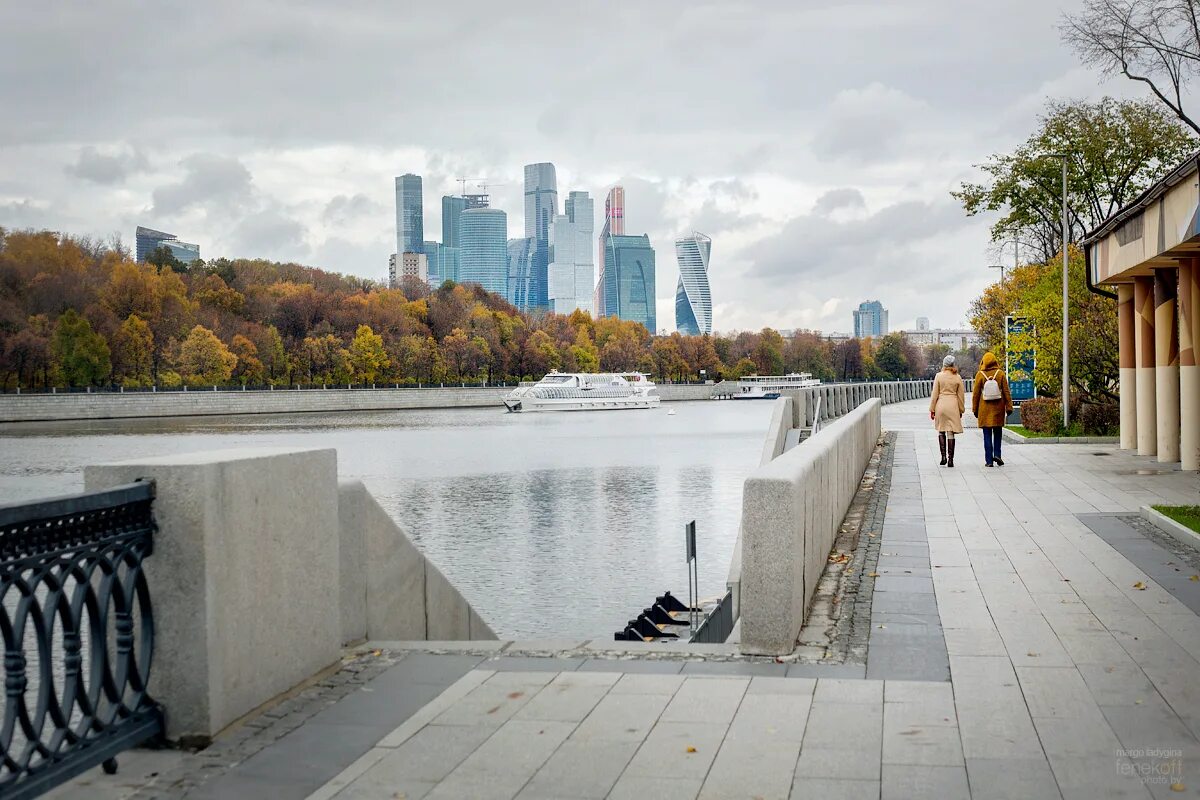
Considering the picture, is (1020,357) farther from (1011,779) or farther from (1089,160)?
(1011,779)

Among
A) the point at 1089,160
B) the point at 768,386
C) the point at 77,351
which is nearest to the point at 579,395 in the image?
the point at 77,351

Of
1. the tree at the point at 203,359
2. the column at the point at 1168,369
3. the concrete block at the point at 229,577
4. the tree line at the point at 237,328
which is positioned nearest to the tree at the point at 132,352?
the tree line at the point at 237,328

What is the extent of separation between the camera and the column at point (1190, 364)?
665 inches

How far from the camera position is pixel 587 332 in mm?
168625

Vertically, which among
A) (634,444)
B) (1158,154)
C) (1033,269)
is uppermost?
(1158,154)

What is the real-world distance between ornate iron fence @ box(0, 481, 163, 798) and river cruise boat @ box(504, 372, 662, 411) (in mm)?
102863

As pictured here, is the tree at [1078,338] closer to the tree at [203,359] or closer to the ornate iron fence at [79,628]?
the ornate iron fence at [79,628]

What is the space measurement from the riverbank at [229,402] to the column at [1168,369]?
289ft

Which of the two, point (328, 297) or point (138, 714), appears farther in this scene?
point (328, 297)

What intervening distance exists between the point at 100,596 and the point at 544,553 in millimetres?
17800

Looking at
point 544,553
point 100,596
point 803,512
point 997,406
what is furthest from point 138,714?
point 544,553

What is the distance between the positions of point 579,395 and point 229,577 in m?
107

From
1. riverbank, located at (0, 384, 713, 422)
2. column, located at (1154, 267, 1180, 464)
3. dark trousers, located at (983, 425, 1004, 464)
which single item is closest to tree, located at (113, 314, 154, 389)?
riverbank, located at (0, 384, 713, 422)

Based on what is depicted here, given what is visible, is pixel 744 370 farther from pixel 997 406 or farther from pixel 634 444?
pixel 997 406
